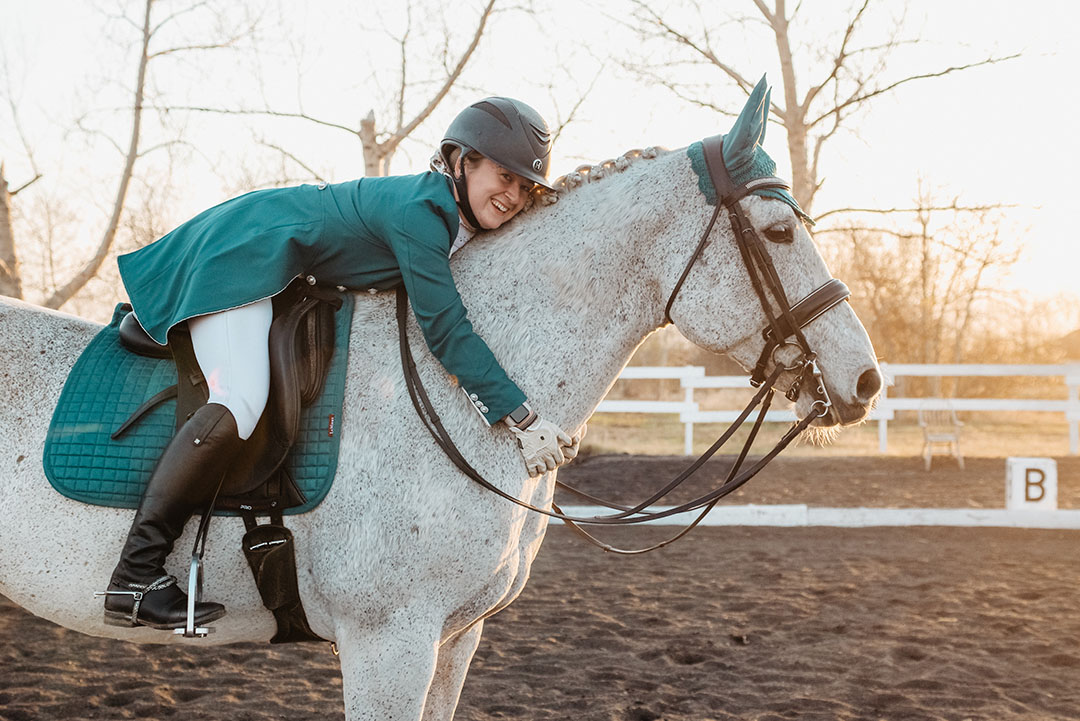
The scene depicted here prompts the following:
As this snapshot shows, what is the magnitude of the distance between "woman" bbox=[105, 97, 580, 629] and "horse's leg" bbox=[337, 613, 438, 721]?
43 centimetres

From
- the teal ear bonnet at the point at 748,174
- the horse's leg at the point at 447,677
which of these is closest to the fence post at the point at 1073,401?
the teal ear bonnet at the point at 748,174

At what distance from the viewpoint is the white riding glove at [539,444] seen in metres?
2.39

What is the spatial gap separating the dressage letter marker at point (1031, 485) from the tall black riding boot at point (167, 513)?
884cm

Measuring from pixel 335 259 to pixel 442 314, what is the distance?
41 centimetres

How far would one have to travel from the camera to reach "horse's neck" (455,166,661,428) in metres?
2.53

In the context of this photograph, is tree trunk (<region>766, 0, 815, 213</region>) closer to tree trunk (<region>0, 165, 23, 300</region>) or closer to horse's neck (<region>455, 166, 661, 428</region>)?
tree trunk (<region>0, 165, 23, 300</region>)

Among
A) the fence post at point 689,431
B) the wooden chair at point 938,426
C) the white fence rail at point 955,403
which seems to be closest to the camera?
the wooden chair at point 938,426

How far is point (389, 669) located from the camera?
7.52ft

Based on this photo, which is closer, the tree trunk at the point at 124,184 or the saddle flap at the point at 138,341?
the saddle flap at the point at 138,341

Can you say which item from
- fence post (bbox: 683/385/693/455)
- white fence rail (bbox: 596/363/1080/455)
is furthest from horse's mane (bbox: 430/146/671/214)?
fence post (bbox: 683/385/693/455)

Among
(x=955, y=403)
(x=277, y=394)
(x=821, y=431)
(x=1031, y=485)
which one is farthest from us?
(x=955, y=403)

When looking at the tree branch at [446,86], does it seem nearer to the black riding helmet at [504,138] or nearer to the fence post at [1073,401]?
the black riding helmet at [504,138]

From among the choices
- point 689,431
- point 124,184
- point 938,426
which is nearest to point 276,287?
point 124,184

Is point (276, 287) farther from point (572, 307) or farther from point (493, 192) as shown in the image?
point (572, 307)
